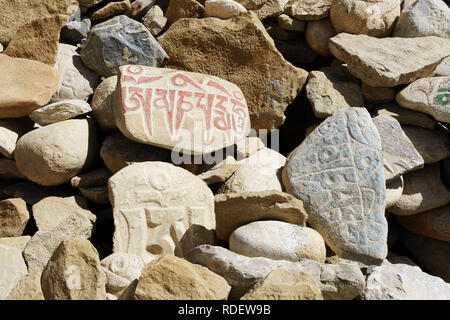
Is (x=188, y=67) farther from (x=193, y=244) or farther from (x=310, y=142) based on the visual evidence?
(x=193, y=244)

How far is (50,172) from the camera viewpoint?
319 cm

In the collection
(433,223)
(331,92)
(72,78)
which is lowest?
(433,223)

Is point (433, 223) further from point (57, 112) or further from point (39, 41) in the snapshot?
point (39, 41)

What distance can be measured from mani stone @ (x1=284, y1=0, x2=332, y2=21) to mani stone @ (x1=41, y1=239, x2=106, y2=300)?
2493 millimetres

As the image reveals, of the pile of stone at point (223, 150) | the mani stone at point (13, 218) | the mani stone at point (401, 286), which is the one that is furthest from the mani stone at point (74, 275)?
the mani stone at point (401, 286)

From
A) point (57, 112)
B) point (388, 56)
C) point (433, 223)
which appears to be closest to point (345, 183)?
point (433, 223)

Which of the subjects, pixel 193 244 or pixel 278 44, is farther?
pixel 278 44

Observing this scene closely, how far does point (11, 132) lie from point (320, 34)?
7.26ft

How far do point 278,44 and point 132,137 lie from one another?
1.65 meters

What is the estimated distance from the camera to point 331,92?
3707mm

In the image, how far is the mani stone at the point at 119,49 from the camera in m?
3.64

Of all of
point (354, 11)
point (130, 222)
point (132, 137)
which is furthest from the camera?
point (354, 11)

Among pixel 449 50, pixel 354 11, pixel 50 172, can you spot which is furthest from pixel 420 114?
pixel 50 172

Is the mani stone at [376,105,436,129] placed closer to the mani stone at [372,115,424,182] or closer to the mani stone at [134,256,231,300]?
the mani stone at [372,115,424,182]
